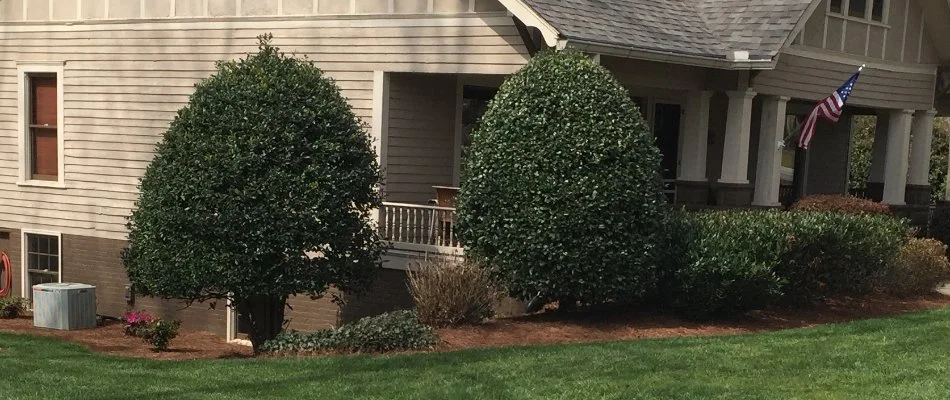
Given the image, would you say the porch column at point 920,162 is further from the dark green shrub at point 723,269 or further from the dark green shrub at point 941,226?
the dark green shrub at point 723,269

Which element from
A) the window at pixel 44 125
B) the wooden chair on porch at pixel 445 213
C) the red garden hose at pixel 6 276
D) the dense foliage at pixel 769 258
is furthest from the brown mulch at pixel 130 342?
the dense foliage at pixel 769 258

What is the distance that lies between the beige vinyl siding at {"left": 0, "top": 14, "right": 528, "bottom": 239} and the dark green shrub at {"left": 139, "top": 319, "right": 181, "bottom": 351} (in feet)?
11.1

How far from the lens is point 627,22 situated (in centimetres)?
1483

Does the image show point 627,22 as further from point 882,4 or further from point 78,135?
point 78,135

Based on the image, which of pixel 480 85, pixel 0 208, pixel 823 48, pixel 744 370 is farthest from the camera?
pixel 0 208

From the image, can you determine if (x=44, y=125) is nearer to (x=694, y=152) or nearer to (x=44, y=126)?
(x=44, y=126)

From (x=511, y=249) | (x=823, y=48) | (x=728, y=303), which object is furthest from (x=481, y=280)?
(x=823, y=48)

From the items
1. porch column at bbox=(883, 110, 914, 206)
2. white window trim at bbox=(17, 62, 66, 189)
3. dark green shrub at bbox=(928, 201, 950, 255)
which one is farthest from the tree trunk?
dark green shrub at bbox=(928, 201, 950, 255)

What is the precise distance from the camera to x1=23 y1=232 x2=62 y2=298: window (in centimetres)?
1923

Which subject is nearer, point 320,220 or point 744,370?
point 744,370

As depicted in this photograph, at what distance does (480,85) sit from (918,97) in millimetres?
8723

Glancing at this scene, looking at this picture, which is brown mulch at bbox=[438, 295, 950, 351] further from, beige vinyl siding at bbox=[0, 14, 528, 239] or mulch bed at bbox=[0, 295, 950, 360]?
beige vinyl siding at bbox=[0, 14, 528, 239]

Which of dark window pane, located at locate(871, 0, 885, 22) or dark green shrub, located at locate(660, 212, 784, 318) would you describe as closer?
dark green shrub, located at locate(660, 212, 784, 318)

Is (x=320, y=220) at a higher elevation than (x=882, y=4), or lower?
lower
